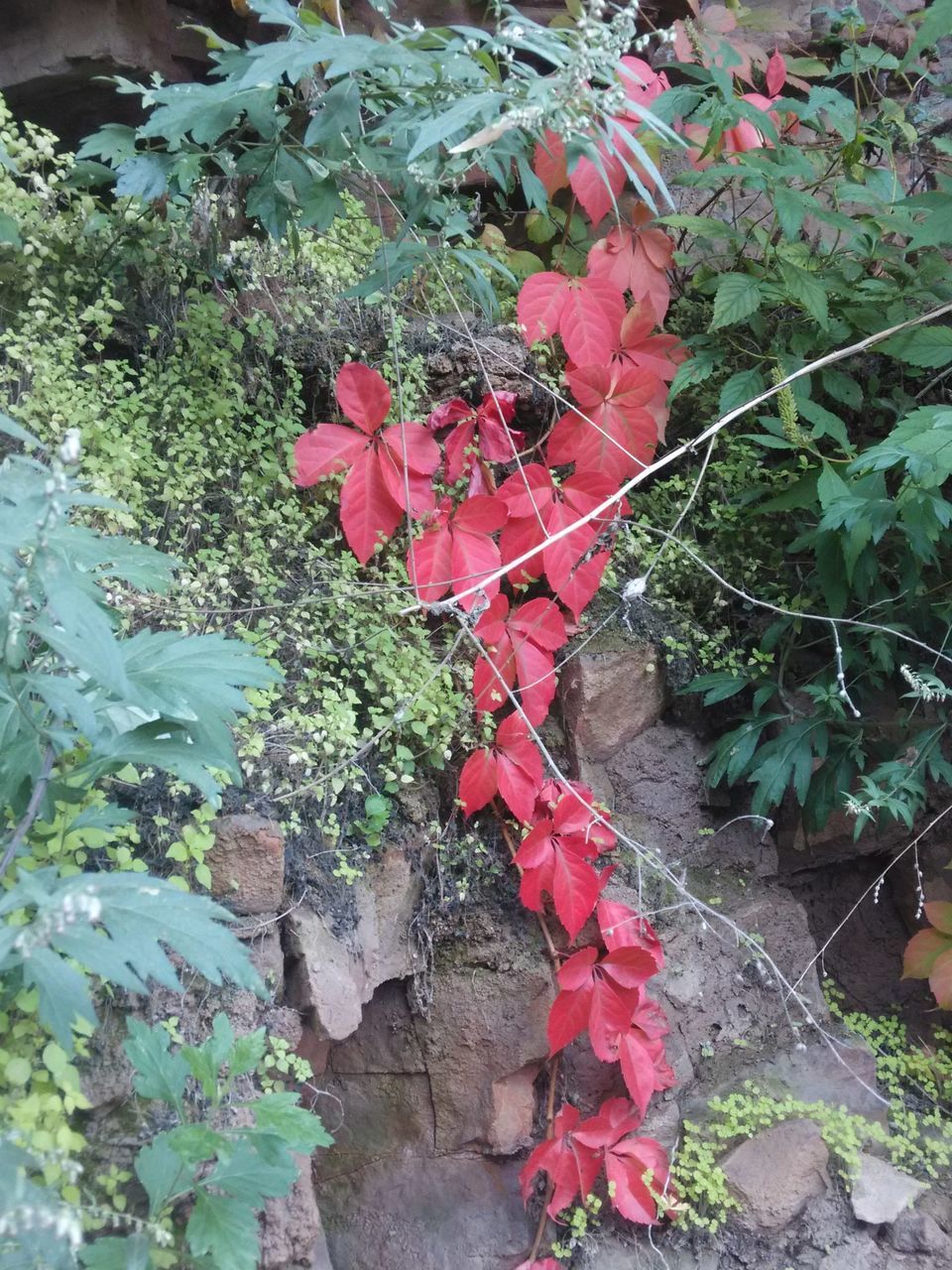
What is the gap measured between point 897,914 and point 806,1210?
3.05 feet

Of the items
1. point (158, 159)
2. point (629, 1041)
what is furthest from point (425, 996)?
point (158, 159)

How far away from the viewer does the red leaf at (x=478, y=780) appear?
194cm

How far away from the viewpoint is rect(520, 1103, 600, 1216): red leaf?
1.88 m

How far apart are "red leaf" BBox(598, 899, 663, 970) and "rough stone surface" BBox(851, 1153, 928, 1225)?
0.64 meters

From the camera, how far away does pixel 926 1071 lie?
232cm

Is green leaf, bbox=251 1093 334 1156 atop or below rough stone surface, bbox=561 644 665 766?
atop

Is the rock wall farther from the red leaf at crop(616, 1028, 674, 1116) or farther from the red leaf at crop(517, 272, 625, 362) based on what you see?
the red leaf at crop(517, 272, 625, 362)

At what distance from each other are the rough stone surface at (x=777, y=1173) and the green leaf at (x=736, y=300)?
1.85m

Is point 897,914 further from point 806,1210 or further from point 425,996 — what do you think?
point 425,996

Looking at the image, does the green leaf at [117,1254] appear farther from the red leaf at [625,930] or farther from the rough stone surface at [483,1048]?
the red leaf at [625,930]

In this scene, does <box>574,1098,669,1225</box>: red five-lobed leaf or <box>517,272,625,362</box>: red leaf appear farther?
<box>517,272,625,362</box>: red leaf

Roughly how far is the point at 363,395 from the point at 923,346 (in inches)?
50.3

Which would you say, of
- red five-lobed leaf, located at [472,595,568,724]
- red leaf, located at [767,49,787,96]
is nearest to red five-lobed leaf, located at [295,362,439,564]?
red five-lobed leaf, located at [472,595,568,724]

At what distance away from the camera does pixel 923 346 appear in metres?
2.09
